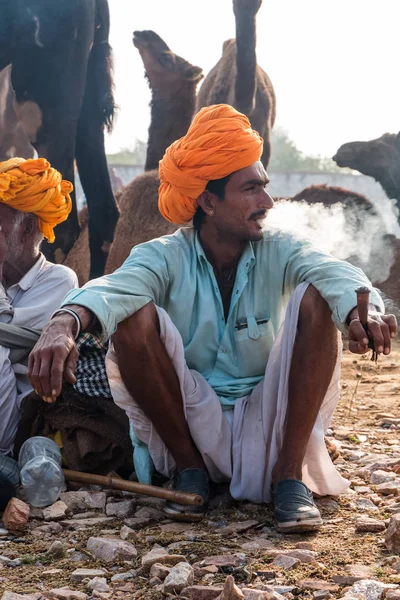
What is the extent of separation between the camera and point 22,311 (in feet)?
11.7

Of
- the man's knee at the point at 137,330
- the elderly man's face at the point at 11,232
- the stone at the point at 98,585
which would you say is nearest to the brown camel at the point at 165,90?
the elderly man's face at the point at 11,232

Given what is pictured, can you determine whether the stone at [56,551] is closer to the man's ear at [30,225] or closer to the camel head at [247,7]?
the man's ear at [30,225]

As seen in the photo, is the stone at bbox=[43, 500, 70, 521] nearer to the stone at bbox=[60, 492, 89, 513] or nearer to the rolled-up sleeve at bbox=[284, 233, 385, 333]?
the stone at bbox=[60, 492, 89, 513]

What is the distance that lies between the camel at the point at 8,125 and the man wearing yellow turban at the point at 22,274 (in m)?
6.03

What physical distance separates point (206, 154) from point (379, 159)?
7.59 metres

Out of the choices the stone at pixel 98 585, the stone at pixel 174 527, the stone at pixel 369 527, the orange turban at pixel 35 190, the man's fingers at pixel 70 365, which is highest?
the orange turban at pixel 35 190

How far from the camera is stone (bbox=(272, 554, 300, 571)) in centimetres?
243

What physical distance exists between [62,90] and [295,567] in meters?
5.39

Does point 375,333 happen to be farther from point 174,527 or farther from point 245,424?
point 174,527

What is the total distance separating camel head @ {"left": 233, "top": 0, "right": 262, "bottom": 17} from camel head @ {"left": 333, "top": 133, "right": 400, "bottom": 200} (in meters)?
2.16

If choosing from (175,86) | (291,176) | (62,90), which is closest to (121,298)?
(62,90)

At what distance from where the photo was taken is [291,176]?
31766mm

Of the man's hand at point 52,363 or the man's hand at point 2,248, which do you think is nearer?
the man's hand at point 52,363

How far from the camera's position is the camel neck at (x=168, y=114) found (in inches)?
347
